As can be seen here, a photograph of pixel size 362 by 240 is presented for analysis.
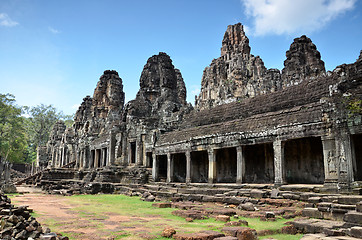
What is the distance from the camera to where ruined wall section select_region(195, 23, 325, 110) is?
30.3m

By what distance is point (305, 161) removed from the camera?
14273mm

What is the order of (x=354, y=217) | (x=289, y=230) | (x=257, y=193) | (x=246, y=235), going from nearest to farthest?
(x=246, y=235)
(x=354, y=217)
(x=289, y=230)
(x=257, y=193)

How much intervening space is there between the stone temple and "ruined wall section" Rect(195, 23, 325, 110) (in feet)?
0.77

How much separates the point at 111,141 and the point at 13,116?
69.2ft

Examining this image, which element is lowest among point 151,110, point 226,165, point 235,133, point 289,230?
point 289,230

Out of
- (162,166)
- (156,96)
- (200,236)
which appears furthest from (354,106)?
(156,96)

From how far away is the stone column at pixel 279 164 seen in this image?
12.7 metres

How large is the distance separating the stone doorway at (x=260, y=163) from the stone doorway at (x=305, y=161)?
3.84 ft

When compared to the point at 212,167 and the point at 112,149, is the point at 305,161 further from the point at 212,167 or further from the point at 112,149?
the point at 112,149

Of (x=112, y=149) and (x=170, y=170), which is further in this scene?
(x=112, y=149)

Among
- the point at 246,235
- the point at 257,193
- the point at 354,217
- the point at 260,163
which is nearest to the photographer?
the point at 246,235

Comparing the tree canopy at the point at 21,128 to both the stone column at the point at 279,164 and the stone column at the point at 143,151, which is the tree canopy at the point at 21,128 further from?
the stone column at the point at 279,164

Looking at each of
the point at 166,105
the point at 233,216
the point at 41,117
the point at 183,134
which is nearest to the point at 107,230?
the point at 233,216

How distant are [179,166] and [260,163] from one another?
703 cm
